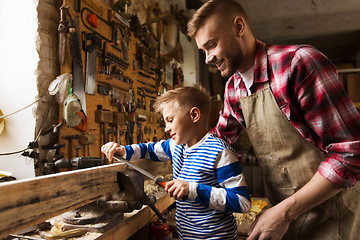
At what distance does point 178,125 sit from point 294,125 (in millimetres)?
585

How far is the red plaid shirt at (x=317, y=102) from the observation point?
97cm

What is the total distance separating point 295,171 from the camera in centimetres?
125

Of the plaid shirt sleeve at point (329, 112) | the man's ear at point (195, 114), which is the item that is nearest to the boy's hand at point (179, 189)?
the man's ear at point (195, 114)

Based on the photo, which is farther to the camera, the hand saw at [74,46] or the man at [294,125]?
the hand saw at [74,46]

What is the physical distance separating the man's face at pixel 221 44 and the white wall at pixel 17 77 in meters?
1.25

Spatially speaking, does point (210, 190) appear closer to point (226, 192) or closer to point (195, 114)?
point (226, 192)

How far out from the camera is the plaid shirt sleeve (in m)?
0.96

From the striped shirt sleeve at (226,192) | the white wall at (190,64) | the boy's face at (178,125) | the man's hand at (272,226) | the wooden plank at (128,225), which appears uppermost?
the white wall at (190,64)

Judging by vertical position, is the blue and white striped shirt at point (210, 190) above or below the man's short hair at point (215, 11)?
below

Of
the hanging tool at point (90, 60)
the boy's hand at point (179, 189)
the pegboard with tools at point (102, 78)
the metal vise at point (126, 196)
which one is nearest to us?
the boy's hand at point (179, 189)

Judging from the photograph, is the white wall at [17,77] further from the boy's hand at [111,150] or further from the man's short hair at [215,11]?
the man's short hair at [215,11]

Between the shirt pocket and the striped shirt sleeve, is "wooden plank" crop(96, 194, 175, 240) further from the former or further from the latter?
the shirt pocket

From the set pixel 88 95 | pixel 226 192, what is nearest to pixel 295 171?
pixel 226 192

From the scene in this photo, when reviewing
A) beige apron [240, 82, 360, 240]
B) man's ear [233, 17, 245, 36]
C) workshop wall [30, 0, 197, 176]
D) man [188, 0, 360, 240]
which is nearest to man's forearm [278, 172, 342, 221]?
man [188, 0, 360, 240]
